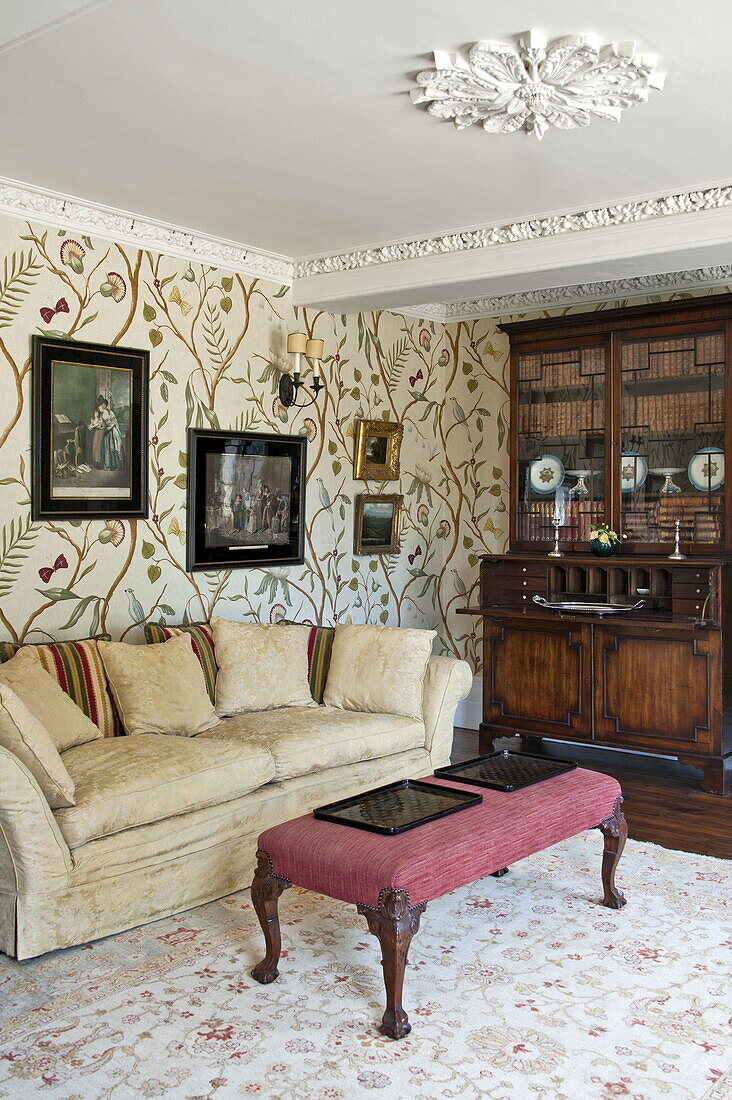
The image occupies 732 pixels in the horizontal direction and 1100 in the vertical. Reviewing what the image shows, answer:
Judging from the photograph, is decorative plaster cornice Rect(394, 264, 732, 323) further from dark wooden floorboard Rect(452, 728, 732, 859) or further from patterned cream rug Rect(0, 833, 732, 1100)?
patterned cream rug Rect(0, 833, 732, 1100)

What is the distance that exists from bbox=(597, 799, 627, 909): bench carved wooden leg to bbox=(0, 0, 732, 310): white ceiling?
98.9 inches

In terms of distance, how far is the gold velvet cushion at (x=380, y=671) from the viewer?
15.9 ft

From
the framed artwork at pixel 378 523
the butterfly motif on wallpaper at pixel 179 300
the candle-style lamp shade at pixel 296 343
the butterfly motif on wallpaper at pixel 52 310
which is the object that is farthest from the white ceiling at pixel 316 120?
the framed artwork at pixel 378 523

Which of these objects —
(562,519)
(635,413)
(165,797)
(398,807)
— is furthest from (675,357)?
(165,797)

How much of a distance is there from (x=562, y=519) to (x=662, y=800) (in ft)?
5.98

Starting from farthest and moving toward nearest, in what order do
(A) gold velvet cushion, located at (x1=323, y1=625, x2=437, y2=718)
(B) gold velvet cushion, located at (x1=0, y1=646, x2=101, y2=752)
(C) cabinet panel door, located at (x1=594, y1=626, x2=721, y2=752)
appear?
1. (C) cabinet panel door, located at (x1=594, y1=626, x2=721, y2=752)
2. (A) gold velvet cushion, located at (x1=323, y1=625, x2=437, y2=718)
3. (B) gold velvet cushion, located at (x1=0, y1=646, x2=101, y2=752)

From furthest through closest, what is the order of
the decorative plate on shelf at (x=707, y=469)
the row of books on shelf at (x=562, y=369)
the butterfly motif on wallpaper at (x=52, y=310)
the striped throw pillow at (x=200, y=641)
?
the row of books on shelf at (x=562, y=369)
the decorative plate on shelf at (x=707, y=469)
the striped throw pillow at (x=200, y=641)
the butterfly motif on wallpaper at (x=52, y=310)

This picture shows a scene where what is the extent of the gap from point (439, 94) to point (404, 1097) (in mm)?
2974

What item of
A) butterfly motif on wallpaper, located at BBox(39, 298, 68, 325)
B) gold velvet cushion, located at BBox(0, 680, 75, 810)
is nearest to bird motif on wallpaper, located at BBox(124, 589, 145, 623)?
butterfly motif on wallpaper, located at BBox(39, 298, 68, 325)

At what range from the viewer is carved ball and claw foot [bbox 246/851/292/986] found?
3.07m

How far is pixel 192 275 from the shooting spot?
521cm

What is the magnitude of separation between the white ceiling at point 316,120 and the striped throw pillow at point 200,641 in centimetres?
198

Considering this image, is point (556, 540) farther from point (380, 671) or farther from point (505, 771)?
point (505, 771)

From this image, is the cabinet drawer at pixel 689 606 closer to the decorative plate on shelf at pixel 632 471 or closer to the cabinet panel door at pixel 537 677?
the cabinet panel door at pixel 537 677
